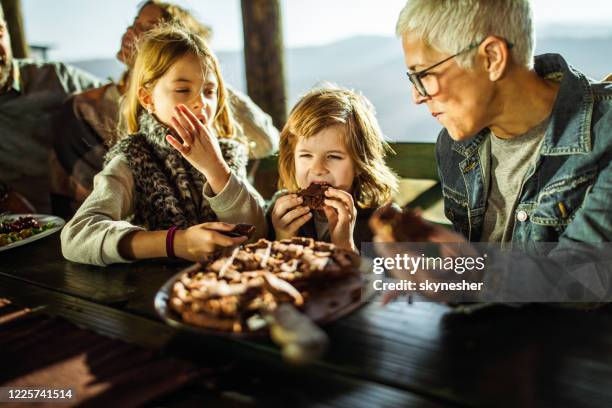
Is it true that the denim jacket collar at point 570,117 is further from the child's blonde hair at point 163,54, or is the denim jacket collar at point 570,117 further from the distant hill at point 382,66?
the distant hill at point 382,66

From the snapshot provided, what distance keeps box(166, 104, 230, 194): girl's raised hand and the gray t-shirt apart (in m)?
1.02

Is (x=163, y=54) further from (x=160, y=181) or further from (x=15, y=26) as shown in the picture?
(x=15, y=26)

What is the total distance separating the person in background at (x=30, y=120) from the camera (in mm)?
3688

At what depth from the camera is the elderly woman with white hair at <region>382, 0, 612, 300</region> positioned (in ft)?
5.01

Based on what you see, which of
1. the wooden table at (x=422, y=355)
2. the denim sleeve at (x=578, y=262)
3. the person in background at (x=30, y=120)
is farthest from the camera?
the person in background at (x=30, y=120)

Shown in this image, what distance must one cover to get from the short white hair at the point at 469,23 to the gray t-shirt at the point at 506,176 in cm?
38

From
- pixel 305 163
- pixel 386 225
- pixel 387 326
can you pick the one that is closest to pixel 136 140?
pixel 305 163

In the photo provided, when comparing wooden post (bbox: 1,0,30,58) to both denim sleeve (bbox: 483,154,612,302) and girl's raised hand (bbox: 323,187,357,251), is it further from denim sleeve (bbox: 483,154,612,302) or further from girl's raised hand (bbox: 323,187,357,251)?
denim sleeve (bbox: 483,154,612,302)

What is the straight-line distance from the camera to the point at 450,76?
5.40 ft

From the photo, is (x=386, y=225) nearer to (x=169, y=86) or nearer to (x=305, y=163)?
(x=305, y=163)

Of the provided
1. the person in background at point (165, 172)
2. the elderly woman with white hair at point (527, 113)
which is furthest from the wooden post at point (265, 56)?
the elderly woman with white hair at point (527, 113)

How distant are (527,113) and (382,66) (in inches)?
225

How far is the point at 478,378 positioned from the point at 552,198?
0.94 m

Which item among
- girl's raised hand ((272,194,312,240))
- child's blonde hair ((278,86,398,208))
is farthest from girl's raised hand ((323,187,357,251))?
child's blonde hair ((278,86,398,208))
